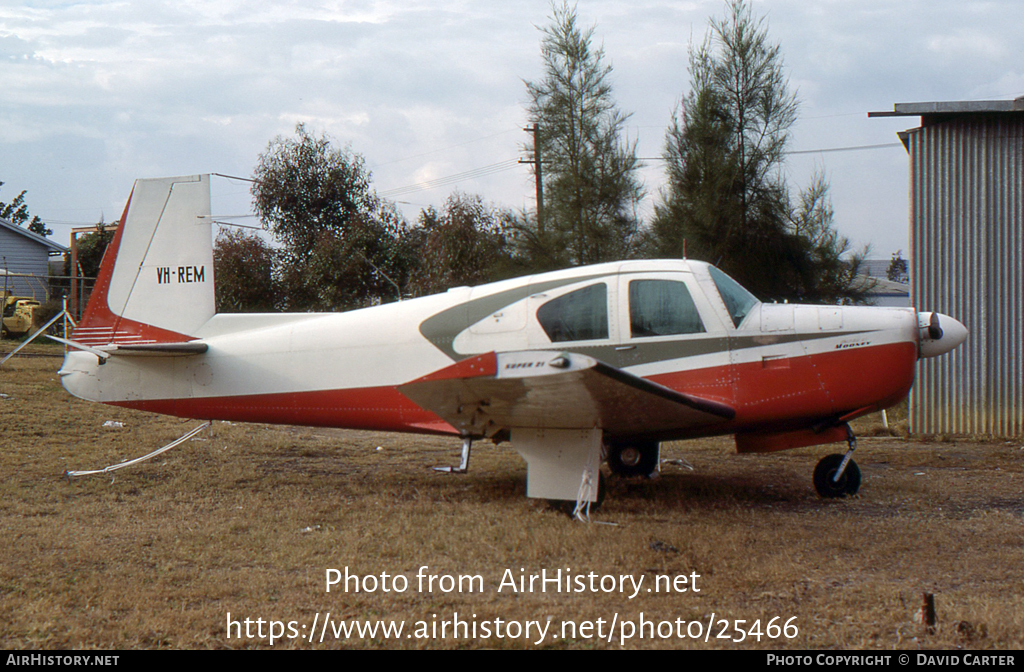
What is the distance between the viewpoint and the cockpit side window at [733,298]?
6.72 metres

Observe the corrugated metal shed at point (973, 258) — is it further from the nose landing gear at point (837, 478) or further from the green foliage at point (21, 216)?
the green foliage at point (21, 216)

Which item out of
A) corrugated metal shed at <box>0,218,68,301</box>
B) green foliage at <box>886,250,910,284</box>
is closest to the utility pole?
corrugated metal shed at <box>0,218,68,301</box>

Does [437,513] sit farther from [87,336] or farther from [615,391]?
[87,336]

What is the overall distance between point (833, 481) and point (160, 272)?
701 centimetres

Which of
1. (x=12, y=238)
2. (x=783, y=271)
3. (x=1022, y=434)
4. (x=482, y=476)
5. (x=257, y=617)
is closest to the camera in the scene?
(x=257, y=617)

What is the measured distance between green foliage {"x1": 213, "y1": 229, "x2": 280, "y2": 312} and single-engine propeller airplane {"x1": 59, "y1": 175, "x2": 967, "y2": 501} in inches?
589

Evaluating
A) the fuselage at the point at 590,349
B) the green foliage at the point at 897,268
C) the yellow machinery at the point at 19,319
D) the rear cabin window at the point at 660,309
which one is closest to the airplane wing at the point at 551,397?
the fuselage at the point at 590,349

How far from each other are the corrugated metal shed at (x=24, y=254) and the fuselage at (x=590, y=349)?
99.6ft

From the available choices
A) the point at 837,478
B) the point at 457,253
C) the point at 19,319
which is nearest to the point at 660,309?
the point at 837,478

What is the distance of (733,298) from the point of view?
6805mm

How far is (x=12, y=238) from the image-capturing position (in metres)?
35.2

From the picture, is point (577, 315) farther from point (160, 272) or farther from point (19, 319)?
point (19, 319)

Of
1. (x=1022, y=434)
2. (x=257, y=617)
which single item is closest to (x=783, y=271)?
(x=1022, y=434)
